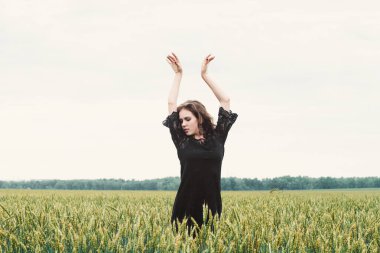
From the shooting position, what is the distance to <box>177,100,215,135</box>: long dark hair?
468 centimetres

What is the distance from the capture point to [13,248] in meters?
3.19

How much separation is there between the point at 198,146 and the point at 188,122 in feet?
0.86

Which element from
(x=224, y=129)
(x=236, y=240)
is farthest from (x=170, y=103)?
(x=236, y=240)

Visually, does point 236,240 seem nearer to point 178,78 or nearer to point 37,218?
point 37,218

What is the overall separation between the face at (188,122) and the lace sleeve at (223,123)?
0.88 ft

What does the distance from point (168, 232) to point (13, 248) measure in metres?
1.07

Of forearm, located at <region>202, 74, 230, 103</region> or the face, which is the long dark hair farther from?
forearm, located at <region>202, 74, 230, 103</region>

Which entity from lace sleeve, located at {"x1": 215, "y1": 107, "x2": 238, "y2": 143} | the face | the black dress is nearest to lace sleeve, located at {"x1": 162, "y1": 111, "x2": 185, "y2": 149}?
the black dress

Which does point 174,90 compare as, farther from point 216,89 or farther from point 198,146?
point 198,146

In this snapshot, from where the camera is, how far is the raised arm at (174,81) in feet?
16.0

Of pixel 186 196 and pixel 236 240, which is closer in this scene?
pixel 236 240

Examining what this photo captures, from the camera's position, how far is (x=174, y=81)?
4.98 meters

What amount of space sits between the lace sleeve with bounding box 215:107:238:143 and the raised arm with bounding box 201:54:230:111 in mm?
80

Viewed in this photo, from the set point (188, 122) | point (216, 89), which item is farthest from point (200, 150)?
point (216, 89)
